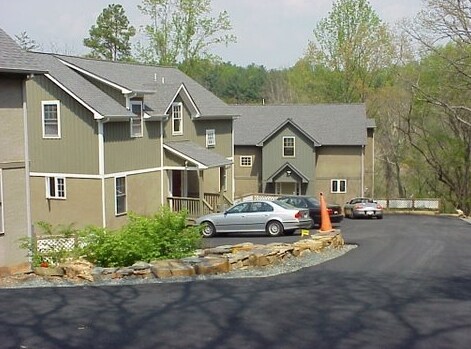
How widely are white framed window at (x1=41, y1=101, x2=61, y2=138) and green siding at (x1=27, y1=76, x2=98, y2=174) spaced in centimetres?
17

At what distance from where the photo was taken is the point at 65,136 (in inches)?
1105

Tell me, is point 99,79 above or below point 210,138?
above

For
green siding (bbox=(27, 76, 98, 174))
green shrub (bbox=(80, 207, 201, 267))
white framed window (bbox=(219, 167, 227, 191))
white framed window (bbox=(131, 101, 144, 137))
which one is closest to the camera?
green shrub (bbox=(80, 207, 201, 267))

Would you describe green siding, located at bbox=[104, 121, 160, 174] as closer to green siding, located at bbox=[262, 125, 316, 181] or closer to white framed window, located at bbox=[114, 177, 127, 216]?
white framed window, located at bbox=[114, 177, 127, 216]

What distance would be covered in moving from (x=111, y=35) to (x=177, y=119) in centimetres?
4014

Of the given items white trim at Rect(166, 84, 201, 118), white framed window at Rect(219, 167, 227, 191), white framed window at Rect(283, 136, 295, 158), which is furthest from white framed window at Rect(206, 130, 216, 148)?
white framed window at Rect(283, 136, 295, 158)

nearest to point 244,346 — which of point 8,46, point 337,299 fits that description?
point 337,299

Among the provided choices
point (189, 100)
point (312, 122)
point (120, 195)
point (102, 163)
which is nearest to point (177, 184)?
point (189, 100)

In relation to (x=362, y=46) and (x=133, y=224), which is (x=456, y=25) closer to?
(x=133, y=224)

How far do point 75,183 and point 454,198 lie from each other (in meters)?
37.8

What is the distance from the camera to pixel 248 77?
138 metres

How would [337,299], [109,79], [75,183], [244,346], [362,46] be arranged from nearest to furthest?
1. [244,346]
2. [337,299]
3. [75,183]
4. [109,79]
5. [362,46]

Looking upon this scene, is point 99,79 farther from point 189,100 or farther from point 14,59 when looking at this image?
point 14,59

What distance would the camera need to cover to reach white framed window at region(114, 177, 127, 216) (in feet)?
94.3
